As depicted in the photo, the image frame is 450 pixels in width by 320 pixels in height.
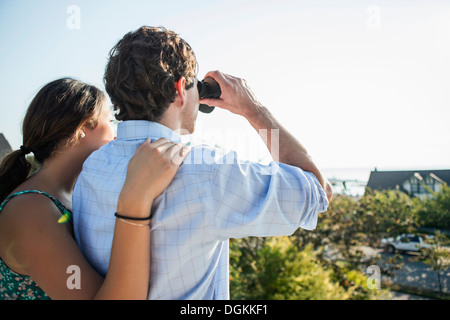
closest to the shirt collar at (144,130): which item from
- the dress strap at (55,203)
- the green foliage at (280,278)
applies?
the dress strap at (55,203)

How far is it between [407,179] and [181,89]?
48.1 feet

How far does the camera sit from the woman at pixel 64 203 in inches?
38.9

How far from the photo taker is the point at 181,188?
40.8 inches

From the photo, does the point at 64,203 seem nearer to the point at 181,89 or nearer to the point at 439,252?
the point at 181,89

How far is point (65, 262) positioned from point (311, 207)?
35.1 inches

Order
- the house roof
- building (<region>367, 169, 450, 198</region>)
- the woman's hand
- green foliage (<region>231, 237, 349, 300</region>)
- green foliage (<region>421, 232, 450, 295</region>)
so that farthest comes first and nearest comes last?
1. the house roof
2. building (<region>367, 169, 450, 198</region>)
3. green foliage (<region>421, 232, 450, 295</region>)
4. green foliage (<region>231, 237, 349, 300</region>)
5. the woman's hand

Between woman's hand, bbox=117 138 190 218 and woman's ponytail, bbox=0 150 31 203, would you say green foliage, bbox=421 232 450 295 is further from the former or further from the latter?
woman's ponytail, bbox=0 150 31 203


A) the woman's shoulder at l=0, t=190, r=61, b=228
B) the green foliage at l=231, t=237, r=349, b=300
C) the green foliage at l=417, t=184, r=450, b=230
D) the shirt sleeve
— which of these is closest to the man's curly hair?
the shirt sleeve

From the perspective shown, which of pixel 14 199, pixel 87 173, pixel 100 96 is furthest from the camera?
pixel 100 96

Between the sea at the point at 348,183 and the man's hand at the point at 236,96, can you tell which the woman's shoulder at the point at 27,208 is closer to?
the man's hand at the point at 236,96

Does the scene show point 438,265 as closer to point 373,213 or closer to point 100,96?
point 373,213

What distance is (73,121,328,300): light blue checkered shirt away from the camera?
3.36 ft

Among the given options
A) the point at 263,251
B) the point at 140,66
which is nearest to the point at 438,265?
the point at 263,251
